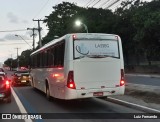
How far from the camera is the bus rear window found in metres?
14.3

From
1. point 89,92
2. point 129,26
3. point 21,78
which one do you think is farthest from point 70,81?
point 129,26

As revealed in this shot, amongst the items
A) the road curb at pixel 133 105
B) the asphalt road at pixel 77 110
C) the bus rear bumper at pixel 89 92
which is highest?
the bus rear bumper at pixel 89 92

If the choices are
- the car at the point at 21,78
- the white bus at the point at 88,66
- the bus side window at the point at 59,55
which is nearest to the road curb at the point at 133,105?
the white bus at the point at 88,66

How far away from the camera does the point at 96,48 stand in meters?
14.5

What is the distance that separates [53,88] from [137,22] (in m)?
34.9

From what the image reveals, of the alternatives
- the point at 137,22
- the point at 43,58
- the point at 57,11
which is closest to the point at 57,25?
the point at 57,11

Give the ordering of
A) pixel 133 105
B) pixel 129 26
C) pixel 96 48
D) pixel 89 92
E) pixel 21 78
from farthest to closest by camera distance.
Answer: pixel 129 26
pixel 21 78
pixel 96 48
pixel 89 92
pixel 133 105

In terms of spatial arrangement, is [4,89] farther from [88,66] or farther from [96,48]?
[96,48]

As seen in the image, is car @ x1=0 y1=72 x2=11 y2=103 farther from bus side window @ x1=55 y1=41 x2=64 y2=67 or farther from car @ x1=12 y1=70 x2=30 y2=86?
car @ x1=12 y1=70 x2=30 y2=86

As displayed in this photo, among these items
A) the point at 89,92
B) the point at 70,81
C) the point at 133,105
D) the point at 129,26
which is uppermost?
the point at 129,26

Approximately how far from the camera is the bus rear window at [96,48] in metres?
14.3

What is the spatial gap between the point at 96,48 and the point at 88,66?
0.87 m

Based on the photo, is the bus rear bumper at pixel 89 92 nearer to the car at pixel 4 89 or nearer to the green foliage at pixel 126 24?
the car at pixel 4 89

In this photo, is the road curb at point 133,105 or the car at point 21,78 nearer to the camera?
the road curb at point 133,105
